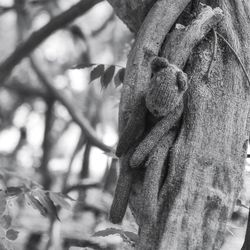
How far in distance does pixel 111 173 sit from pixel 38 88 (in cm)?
192

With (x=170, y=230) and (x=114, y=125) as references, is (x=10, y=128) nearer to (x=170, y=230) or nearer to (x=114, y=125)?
(x=114, y=125)

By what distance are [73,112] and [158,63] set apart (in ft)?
8.76

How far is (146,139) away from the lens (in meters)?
1.47

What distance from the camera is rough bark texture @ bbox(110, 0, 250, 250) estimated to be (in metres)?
1.45

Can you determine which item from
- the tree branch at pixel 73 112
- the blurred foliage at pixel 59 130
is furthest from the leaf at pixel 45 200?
the tree branch at pixel 73 112

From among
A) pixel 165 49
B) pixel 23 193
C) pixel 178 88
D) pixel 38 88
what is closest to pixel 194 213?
pixel 178 88

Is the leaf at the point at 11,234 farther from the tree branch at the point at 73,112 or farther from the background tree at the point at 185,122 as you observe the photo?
the tree branch at the point at 73,112

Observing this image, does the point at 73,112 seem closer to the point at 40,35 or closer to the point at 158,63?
the point at 40,35

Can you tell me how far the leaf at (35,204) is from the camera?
2.04 m

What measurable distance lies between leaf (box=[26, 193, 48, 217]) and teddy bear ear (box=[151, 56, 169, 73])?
88 centimetres

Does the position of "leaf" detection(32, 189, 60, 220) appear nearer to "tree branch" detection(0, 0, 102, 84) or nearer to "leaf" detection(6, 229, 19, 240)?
"leaf" detection(6, 229, 19, 240)

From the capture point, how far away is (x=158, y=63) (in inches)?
57.2

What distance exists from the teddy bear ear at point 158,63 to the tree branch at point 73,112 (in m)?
2.19

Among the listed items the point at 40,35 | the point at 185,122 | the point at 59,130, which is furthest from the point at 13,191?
the point at 59,130
